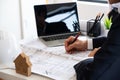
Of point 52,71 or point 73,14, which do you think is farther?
point 73,14

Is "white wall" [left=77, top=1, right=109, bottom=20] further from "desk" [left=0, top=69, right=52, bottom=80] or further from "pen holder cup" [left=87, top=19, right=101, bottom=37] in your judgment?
"desk" [left=0, top=69, right=52, bottom=80]

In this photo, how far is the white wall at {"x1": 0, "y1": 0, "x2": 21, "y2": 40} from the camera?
2.71 metres

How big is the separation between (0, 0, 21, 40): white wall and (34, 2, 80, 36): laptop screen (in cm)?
97

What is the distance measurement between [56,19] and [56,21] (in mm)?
15

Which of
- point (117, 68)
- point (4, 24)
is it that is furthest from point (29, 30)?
point (117, 68)

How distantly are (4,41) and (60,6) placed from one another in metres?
0.61

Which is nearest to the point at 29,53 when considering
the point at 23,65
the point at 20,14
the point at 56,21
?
the point at 23,65

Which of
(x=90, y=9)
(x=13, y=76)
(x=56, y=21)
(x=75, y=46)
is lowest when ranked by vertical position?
(x=13, y=76)

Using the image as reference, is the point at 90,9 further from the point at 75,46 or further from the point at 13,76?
the point at 13,76

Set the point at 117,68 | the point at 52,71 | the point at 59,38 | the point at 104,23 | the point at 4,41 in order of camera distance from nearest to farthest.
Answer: the point at 117,68, the point at 52,71, the point at 4,41, the point at 59,38, the point at 104,23

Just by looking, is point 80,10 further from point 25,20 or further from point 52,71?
point 52,71

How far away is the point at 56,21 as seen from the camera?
73.2 inches

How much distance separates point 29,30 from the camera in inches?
122

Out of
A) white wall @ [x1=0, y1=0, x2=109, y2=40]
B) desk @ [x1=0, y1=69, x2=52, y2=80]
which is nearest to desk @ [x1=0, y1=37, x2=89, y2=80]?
desk @ [x1=0, y1=69, x2=52, y2=80]
